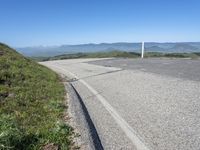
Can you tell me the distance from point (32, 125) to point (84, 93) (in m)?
4.60

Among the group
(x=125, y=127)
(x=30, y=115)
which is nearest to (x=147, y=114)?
(x=125, y=127)

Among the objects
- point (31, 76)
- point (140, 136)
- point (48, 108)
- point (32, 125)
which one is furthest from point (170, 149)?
point (31, 76)

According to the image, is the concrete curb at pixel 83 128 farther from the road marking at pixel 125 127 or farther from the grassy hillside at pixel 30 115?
the road marking at pixel 125 127

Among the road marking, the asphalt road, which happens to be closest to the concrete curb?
the asphalt road

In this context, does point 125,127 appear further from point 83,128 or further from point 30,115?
point 30,115

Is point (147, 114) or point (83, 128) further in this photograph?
point (147, 114)

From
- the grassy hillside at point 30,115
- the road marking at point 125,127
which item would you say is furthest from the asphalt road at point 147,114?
the grassy hillside at point 30,115

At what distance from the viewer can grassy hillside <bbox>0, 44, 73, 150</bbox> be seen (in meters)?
4.94

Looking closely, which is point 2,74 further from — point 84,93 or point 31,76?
point 84,93

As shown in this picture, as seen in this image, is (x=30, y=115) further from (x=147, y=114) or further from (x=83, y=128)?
(x=147, y=114)

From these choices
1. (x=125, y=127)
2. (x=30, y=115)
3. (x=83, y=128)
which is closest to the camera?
(x=83, y=128)

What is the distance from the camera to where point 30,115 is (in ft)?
22.9

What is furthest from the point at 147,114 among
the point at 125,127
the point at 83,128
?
the point at 83,128

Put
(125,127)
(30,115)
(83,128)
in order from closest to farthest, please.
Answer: (83,128) → (125,127) → (30,115)
